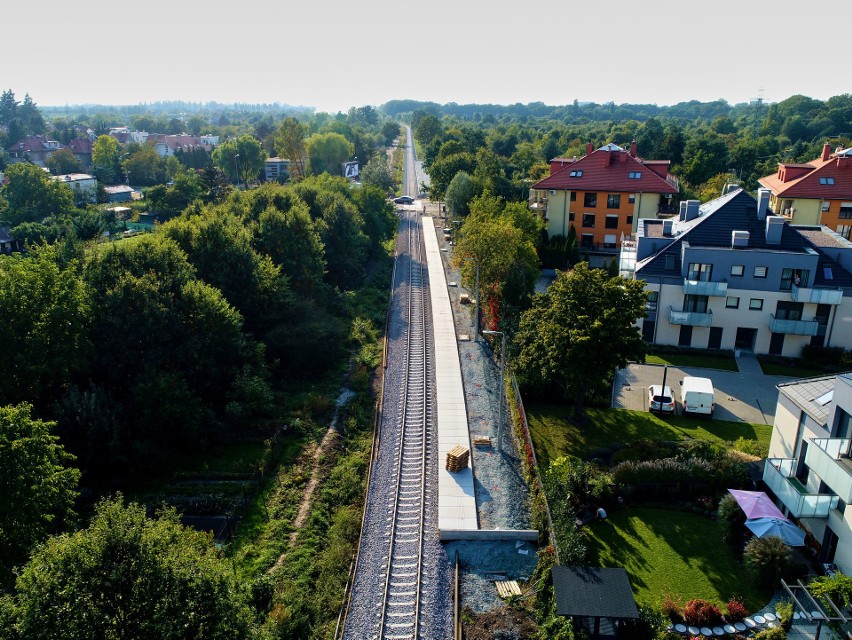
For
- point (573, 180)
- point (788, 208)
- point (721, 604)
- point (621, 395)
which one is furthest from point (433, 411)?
point (788, 208)

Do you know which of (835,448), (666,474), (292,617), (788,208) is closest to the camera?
(292,617)

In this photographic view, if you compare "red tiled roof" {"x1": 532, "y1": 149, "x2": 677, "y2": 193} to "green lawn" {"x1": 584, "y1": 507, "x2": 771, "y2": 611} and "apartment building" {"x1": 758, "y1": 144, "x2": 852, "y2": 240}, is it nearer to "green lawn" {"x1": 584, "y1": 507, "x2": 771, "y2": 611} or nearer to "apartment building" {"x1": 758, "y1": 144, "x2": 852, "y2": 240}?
"apartment building" {"x1": 758, "y1": 144, "x2": 852, "y2": 240}

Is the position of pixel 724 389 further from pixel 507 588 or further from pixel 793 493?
pixel 507 588

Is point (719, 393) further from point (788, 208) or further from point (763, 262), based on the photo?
point (788, 208)

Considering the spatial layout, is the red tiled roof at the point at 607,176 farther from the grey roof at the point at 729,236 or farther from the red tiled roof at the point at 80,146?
the red tiled roof at the point at 80,146

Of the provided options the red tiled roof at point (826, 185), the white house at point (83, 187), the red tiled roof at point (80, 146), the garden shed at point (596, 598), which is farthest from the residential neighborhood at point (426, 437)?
the red tiled roof at point (80, 146)

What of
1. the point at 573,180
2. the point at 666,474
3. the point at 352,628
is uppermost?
the point at 573,180
